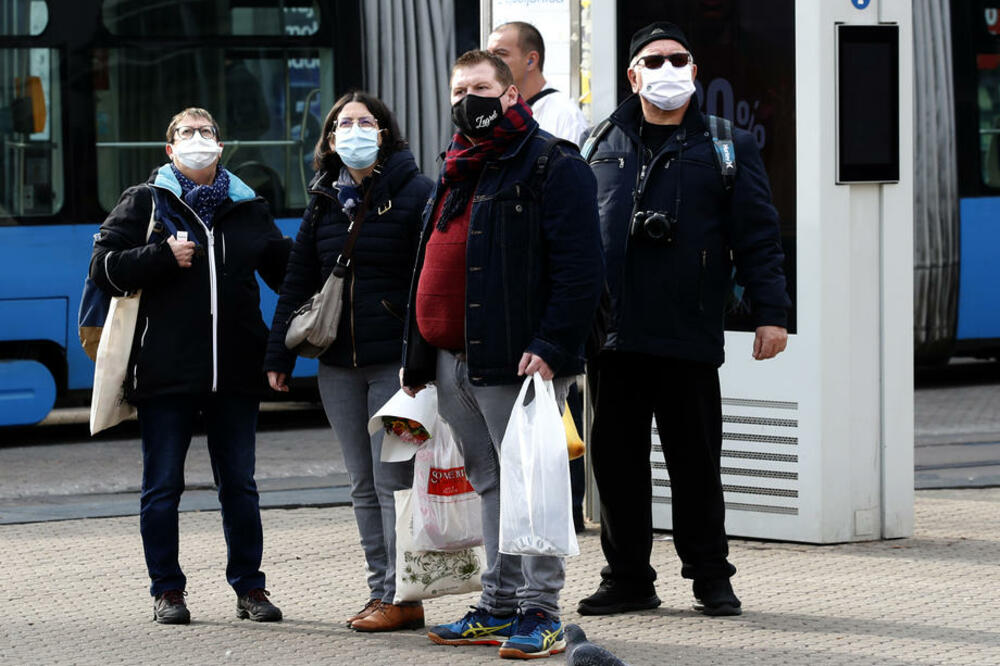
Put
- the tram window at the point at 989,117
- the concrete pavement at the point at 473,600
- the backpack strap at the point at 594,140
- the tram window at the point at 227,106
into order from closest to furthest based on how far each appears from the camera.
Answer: the concrete pavement at the point at 473,600
the backpack strap at the point at 594,140
the tram window at the point at 227,106
the tram window at the point at 989,117

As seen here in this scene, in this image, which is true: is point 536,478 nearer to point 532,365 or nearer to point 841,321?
point 532,365

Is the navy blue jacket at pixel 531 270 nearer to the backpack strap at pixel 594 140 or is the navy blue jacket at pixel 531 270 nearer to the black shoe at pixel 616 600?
the backpack strap at pixel 594 140

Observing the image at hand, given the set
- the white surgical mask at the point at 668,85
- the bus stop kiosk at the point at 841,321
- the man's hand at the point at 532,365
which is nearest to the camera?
the man's hand at the point at 532,365

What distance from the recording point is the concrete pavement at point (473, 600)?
218 inches

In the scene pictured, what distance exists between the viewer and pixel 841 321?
7.16 metres

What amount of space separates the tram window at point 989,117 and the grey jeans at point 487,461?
Answer: 8908 mm

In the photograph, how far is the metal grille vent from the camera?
722 centimetres

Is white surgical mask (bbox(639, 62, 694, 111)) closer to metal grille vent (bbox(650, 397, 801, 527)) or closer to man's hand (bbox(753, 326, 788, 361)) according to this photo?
man's hand (bbox(753, 326, 788, 361))

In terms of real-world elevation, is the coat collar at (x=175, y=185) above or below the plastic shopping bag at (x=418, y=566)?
above

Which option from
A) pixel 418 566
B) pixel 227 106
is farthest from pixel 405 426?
pixel 227 106

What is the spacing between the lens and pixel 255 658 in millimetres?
5512

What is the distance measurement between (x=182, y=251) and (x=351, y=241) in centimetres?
54

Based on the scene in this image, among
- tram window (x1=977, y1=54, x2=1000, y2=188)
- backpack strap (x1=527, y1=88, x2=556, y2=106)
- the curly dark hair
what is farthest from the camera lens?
tram window (x1=977, y1=54, x2=1000, y2=188)

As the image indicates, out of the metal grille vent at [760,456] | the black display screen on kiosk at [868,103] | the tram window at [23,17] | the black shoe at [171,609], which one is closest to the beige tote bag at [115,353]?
the black shoe at [171,609]
